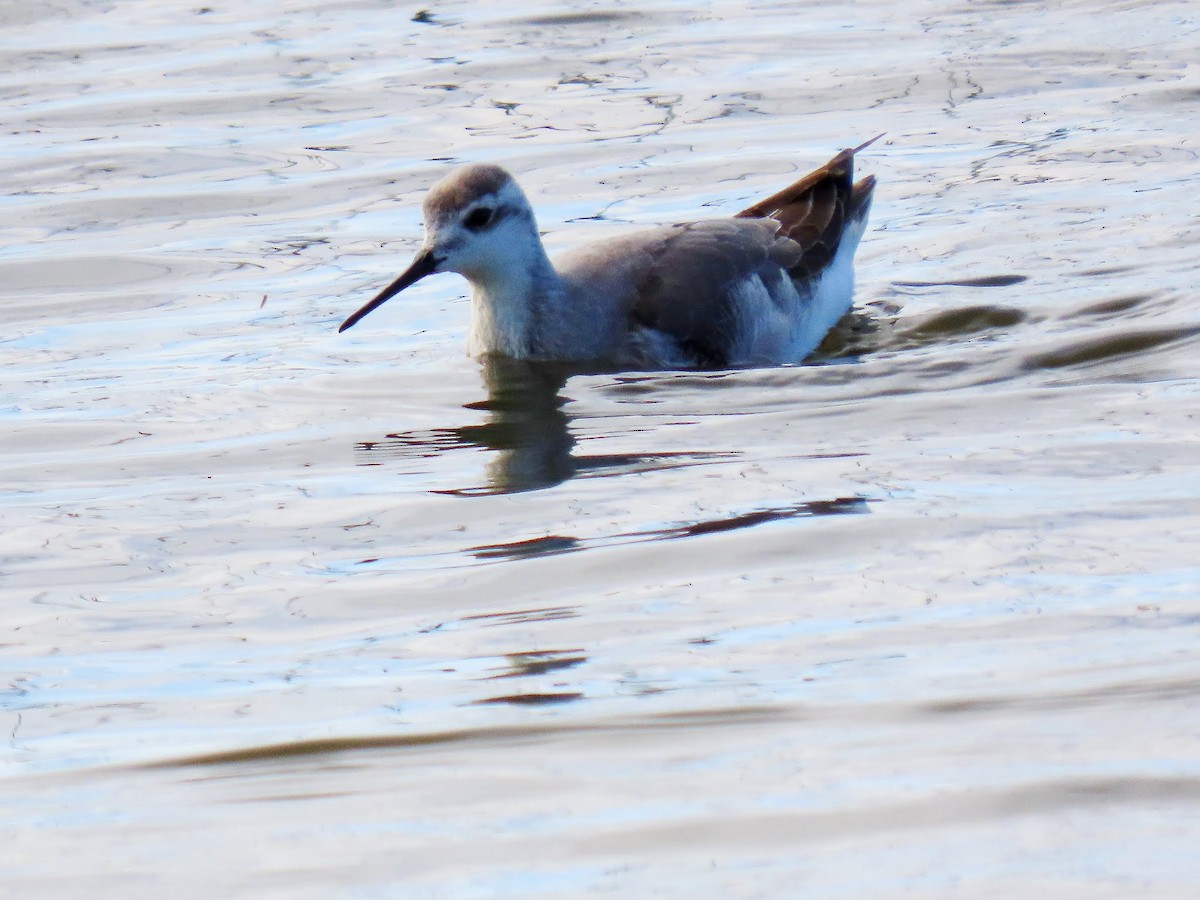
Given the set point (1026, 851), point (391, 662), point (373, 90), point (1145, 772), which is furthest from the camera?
point (373, 90)

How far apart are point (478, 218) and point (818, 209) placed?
2.04 meters

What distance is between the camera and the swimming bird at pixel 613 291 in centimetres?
761

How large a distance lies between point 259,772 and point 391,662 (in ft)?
2.09

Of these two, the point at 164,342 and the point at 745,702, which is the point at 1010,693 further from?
the point at 164,342

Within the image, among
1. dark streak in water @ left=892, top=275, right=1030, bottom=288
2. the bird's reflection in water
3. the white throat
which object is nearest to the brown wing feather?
dark streak in water @ left=892, top=275, right=1030, bottom=288

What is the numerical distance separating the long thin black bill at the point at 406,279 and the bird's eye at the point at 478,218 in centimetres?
21

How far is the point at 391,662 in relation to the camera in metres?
4.62

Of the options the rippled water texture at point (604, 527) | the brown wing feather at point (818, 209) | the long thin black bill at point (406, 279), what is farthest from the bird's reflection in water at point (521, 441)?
the brown wing feather at point (818, 209)

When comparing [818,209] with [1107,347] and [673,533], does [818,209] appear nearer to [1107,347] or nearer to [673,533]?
[1107,347]

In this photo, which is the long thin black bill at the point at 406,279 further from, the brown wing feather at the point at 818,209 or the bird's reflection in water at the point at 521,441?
the brown wing feather at the point at 818,209

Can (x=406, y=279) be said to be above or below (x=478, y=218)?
below

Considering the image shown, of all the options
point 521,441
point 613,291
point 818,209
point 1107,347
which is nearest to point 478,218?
point 613,291

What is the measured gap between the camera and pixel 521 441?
6.66 metres

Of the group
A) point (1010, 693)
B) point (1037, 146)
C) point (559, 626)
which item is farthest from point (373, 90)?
point (1010, 693)
